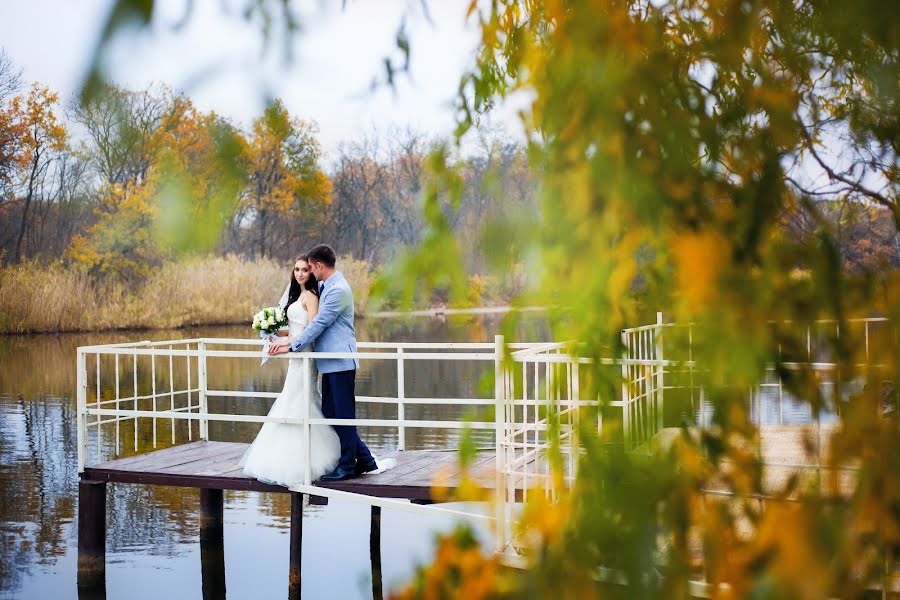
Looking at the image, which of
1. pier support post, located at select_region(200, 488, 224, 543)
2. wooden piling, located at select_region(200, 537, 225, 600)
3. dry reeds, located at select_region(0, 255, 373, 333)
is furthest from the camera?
dry reeds, located at select_region(0, 255, 373, 333)

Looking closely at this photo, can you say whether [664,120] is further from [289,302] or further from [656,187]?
[289,302]

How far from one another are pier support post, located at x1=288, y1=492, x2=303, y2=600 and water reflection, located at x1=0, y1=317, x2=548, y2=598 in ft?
1.55

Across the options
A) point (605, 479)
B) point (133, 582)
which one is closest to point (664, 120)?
point (605, 479)

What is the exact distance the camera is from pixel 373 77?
5.31 feet

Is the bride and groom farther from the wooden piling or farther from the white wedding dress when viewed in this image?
the wooden piling

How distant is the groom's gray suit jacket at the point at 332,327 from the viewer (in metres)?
6.78

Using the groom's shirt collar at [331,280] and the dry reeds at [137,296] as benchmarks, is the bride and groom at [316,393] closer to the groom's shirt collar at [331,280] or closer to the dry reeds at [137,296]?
the groom's shirt collar at [331,280]

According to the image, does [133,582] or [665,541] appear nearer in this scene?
[665,541]

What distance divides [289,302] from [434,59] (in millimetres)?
5731

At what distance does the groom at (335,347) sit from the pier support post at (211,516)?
2.78 meters

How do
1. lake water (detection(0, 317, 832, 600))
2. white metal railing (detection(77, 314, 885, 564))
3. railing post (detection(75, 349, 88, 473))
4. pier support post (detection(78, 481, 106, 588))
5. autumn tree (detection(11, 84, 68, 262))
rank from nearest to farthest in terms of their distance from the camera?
1. white metal railing (detection(77, 314, 885, 564))
2. railing post (detection(75, 349, 88, 473))
3. pier support post (detection(78, 481, 106, 588))
4. lake water (detection(0, 317, 832, 600))
5. autumn tree (detection(11, 84, 68, 262))

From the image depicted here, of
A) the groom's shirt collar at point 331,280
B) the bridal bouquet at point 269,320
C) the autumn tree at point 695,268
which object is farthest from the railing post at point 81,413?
the autumn tree at point 695,268

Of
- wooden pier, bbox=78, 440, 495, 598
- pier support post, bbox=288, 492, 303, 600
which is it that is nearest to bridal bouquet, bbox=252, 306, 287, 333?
wooden pier, bbox=78, 440, 495, 598

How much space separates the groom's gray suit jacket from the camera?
6781mm
